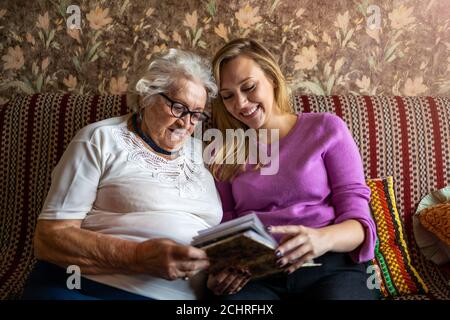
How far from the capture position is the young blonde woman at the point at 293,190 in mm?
1259

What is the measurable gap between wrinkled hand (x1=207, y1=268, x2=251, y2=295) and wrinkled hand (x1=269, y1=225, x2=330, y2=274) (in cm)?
12

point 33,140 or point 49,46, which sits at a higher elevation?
point 49,46

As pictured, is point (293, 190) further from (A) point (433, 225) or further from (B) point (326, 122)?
(A) point (433, 225)

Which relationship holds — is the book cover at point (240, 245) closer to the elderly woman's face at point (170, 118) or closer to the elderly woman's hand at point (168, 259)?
the elderly woman's hand at point (168, 259)

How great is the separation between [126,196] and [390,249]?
0.95 meters

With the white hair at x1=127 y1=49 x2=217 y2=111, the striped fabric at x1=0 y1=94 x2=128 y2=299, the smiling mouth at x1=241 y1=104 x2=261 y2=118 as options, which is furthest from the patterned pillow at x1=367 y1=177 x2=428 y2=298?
the striped fabric at x1=0 y1=94 x2=128 y2=299

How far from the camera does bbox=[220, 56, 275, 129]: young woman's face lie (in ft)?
4.97

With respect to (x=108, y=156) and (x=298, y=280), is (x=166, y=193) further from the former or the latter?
(x=298, y=280)

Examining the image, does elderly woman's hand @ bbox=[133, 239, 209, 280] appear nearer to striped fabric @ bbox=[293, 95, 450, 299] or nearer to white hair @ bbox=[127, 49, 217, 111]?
white hair @ bbox=[127, 49, 217, 111]

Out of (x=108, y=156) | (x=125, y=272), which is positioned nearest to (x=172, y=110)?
(x=108, y=156)

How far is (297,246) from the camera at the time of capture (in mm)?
1189

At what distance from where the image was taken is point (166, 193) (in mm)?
1338

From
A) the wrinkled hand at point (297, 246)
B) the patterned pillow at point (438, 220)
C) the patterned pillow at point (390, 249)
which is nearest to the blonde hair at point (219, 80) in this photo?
the wrinkled hand at point (297, 246)

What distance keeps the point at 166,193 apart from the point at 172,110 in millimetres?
263
